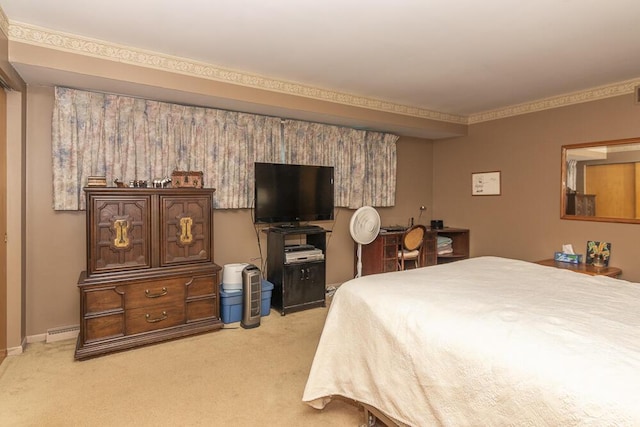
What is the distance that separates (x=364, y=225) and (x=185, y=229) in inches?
81.6

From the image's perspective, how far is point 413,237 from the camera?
458 cm

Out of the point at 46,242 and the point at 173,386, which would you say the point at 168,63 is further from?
the point at 173,386

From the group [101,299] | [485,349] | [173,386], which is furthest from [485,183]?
[101,299]

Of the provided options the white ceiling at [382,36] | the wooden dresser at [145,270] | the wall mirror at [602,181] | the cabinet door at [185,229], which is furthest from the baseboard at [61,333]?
the wall mirror at [602,181]

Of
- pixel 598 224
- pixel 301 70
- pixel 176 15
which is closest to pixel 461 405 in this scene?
pixel 176 15

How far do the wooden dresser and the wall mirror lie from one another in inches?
160

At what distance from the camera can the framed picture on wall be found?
4.92 meters

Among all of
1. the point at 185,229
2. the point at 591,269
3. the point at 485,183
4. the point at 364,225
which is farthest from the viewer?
the point at 485,183

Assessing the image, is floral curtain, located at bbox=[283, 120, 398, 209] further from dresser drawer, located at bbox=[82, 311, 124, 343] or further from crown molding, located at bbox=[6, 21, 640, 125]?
dresser drawer, located at bbox=[82, 311, 124, 343]

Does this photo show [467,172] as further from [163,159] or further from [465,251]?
[163,159]

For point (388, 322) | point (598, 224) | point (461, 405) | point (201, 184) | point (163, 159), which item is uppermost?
point (163, 159)

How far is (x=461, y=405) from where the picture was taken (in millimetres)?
1364

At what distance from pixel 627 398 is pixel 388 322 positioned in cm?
92

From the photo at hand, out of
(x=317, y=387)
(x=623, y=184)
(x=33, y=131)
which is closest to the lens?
(x=317, y=387)
